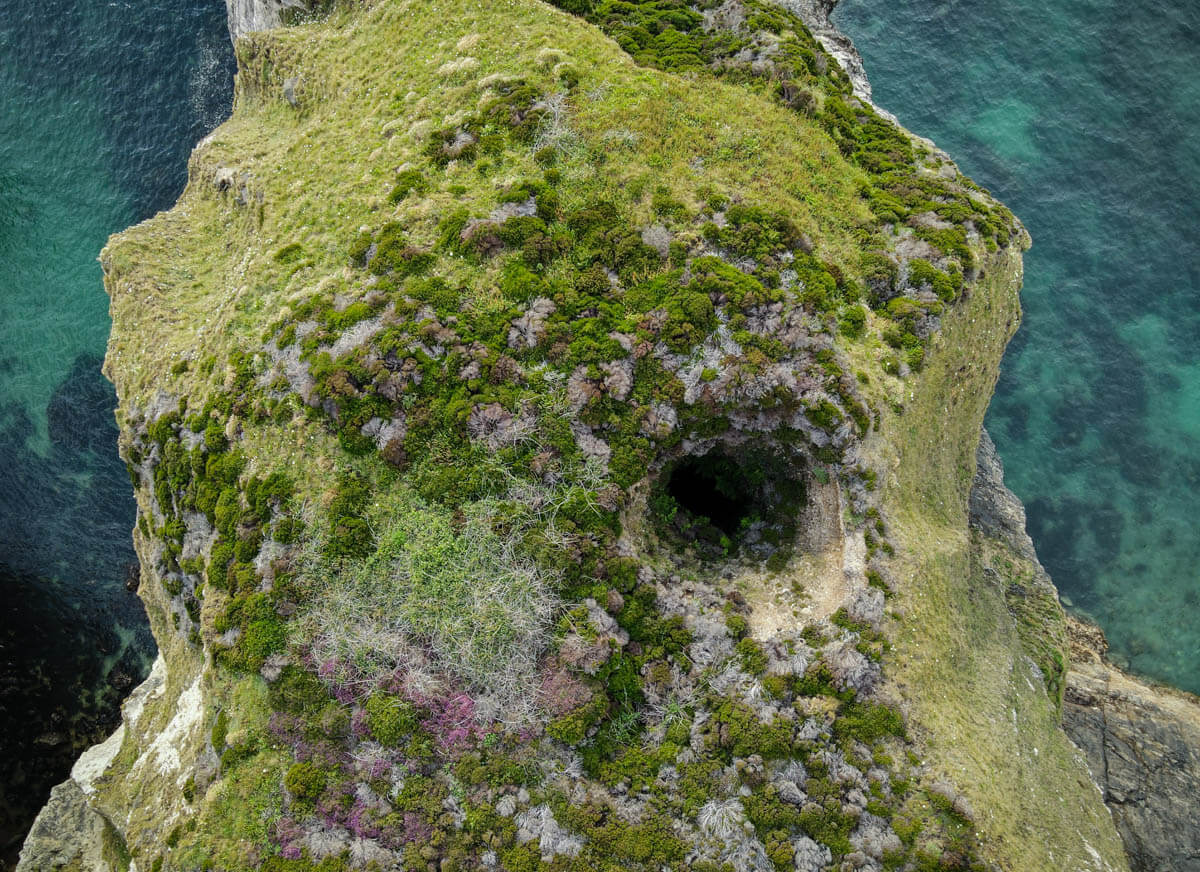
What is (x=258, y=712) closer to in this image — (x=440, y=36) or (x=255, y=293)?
(x=255, y=293)

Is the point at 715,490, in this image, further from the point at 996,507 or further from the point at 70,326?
the point at 70,326

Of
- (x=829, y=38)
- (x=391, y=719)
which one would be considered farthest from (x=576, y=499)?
(x=829, y=38)

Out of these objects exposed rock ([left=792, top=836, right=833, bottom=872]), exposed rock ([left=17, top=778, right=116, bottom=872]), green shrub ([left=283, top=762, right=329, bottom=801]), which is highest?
exposed rock ([left=792, top=836, right=833, bottom=872])

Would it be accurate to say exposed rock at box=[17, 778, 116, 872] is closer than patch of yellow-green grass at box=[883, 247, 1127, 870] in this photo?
No

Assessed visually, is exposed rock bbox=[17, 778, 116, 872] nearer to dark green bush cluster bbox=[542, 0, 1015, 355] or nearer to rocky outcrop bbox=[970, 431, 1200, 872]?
dark green bush cluster bbox=[542, 0, 1015, 355]

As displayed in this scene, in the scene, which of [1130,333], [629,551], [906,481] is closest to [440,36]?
[629,551]

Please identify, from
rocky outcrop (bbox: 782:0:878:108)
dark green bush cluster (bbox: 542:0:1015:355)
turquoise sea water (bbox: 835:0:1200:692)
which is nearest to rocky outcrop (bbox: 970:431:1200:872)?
turquoise sea water (bbox: 835:0:1200:692)
